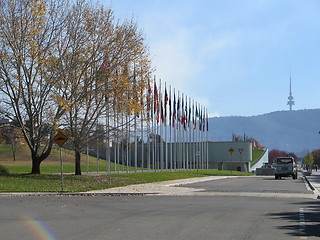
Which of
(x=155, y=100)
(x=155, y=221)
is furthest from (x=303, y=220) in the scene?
(x=155, y=100)

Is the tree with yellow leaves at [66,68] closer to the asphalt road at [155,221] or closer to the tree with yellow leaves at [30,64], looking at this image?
the tree with yellow leaves at [30,64]

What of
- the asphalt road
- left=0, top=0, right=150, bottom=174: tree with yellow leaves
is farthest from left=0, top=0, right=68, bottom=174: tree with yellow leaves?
the asphalt road

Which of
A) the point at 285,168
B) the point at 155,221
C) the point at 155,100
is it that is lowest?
the point at 285,168

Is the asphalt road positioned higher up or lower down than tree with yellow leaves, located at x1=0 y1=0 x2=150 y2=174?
lower down

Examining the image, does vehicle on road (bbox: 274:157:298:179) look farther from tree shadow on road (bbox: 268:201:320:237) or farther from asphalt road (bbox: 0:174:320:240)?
tree shadow on road (bbox: 268:201:320:237)

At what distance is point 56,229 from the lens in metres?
13.6

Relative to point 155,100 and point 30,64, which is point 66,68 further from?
point 155,100

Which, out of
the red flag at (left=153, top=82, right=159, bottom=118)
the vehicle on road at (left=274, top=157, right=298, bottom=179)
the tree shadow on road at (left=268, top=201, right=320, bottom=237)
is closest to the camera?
the tree shadow on road at (left=268, top=201, right=320, bottom=237)

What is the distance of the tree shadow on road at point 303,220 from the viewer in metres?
13.3

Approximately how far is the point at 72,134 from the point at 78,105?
2.16 meters

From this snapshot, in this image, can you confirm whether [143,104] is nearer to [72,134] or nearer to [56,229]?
[72,134]

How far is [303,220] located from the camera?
16.0m

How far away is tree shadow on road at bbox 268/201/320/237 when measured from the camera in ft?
43.6

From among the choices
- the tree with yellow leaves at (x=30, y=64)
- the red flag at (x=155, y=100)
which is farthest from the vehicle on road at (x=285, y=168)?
the tree with yellow leaves at (x=30, y=64)
